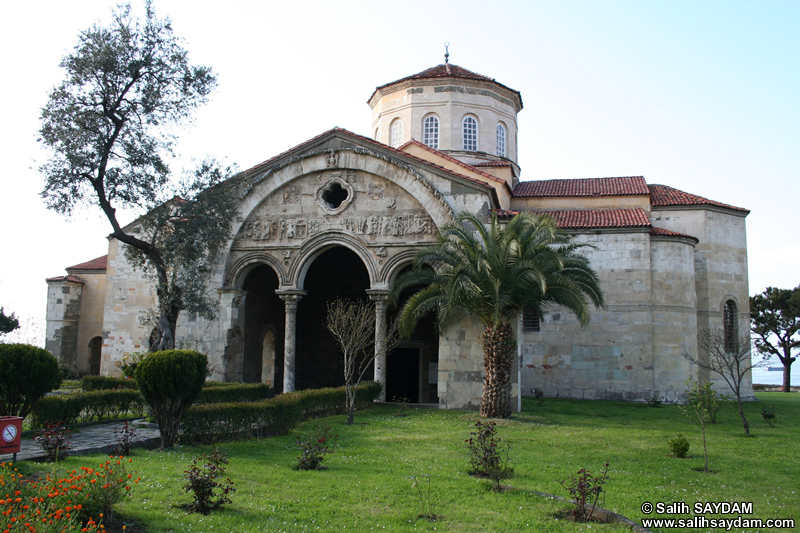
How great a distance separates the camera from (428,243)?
18.9 m

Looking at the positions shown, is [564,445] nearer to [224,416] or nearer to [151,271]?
[224,416]

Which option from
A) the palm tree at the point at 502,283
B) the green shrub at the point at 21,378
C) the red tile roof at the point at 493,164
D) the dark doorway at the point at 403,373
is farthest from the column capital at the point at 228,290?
the red tile roof at the point at 493,164

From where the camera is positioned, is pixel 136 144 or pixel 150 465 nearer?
pixel 150 465

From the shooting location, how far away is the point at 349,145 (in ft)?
65.7

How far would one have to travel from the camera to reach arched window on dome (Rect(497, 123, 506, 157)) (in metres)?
27.6

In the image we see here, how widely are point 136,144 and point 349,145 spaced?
20.8 feet

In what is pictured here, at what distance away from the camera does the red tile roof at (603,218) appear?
2136 centimetres

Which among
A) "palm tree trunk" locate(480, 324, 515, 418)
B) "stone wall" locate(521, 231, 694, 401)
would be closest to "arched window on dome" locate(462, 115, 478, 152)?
"stone wall" locate(521, 231, 694, 401)

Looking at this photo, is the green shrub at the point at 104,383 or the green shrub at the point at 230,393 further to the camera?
the green shrub at the point at 104,383

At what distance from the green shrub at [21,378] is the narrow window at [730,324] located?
74.3ft

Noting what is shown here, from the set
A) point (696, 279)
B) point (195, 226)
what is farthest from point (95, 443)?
point (696, 279)

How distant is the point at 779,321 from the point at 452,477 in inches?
1344

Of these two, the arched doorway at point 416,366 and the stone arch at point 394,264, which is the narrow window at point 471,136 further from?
the stone arch at point 394,264

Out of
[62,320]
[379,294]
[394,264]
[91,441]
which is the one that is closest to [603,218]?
[394,264]
